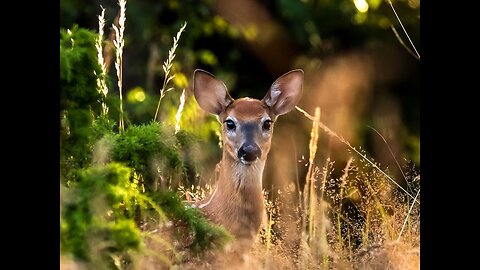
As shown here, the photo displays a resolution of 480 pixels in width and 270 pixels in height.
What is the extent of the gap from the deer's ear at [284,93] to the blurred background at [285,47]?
333 centimetres

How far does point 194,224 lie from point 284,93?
1.29 m

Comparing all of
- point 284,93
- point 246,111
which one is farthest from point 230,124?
point 284,93

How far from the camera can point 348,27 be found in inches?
444

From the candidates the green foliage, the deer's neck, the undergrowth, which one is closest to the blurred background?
the deer's neck

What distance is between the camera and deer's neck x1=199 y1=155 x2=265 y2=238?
241 inches

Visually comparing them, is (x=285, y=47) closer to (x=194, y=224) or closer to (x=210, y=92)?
(x=210, y=92)

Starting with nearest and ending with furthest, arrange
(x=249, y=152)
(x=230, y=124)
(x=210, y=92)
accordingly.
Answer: (x=249, y=152) → (x=230, y=124) → (x=210, y=92)

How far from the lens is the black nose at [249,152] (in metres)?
6.22

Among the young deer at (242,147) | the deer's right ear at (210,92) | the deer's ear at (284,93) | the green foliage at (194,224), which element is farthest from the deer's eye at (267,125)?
the green foliage at (194,224)

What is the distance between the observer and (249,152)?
6.21 metres
